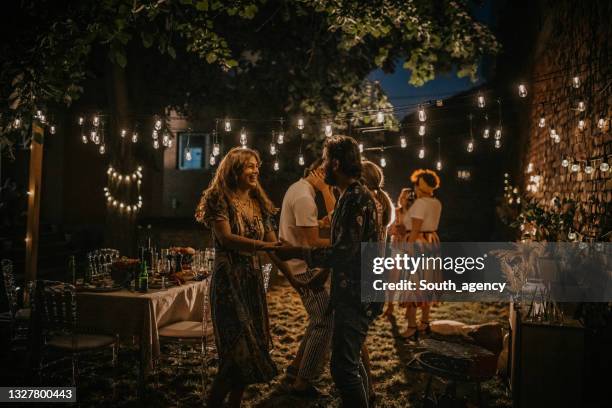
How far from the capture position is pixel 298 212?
12.7 feet

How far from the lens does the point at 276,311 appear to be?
7582 millimetres

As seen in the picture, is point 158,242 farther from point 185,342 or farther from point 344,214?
point 344,214

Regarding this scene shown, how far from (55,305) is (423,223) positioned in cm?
431

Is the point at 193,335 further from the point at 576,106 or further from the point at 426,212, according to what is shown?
the point at 576,106

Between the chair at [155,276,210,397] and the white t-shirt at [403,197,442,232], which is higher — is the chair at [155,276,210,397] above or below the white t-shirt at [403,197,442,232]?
below

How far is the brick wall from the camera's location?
14.9 feet

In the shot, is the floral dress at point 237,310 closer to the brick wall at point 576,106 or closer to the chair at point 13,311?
the chair at point 13,311

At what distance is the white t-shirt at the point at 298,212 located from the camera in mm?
3855

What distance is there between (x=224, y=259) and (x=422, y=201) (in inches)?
144

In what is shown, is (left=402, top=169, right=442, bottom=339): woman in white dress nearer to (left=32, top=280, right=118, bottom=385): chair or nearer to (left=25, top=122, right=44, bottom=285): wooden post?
(left=32, top=280, right=118, bottom=385): chair

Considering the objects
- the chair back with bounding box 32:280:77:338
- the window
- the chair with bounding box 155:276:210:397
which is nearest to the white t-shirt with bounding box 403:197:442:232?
the chair with bounding box 155:276:210:397

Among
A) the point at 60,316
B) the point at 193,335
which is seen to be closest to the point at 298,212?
the point at 193,335

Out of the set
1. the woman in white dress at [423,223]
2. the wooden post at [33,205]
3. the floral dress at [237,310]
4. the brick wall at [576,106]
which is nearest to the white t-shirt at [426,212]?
the woman in white dress at [423,223]

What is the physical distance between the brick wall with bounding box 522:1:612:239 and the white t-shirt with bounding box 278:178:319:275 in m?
2.29
